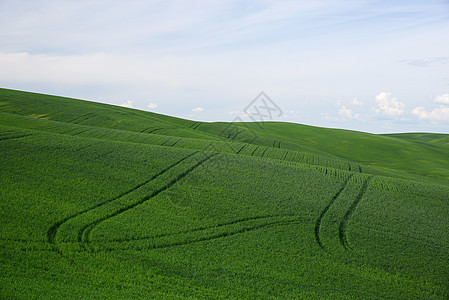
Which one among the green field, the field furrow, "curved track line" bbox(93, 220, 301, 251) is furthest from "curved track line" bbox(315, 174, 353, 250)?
"curved track line" bbox(93, 220, 301, 251)

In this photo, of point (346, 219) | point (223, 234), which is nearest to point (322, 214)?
point (346, 219)

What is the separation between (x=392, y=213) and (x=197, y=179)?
1208 centimetres

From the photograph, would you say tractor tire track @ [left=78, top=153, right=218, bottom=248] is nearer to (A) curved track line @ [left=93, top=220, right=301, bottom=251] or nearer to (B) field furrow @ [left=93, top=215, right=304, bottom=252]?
(B) field furrow @ [left=93, top=215, right=304, bottom=252]

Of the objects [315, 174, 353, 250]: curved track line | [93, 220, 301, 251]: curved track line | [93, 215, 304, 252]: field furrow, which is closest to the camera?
[93, 215, 304, 252]: field furrow

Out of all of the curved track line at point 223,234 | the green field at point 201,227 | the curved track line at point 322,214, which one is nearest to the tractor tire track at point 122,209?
the green field at point 201,227

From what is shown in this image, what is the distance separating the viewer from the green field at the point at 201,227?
12.8 metres

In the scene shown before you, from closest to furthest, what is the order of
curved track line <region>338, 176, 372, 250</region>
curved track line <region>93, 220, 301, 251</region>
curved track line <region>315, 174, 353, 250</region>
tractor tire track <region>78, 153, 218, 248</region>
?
tractor tire track <region>78, 153, 218, 248</region> → curved track line <region>93, 220, 301, 251</region> → curved track line <region>315, 174, 353, 250</region> → curved track line <region>338, 176, 372, 250</region>

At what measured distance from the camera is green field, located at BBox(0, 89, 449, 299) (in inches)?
504

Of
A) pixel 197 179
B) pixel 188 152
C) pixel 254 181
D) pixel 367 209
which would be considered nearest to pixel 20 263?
pixel 197 179

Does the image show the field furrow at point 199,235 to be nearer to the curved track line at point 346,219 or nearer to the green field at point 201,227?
the green field at point 201,227

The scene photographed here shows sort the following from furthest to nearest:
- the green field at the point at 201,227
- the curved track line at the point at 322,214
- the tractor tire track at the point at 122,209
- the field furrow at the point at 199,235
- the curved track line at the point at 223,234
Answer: the curved track line at the point at 322,214 → the curved track line at the point at 223,234 → the tractor tire track at the point at 122,209 → the field furrow at the point at 199,235 → the green field at the point at 201,227

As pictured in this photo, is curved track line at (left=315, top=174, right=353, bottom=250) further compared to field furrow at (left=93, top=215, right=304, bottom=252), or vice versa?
curved track line at (left=315, top=174, right=353, bottom=250)

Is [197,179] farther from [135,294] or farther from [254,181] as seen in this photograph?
[135,294]

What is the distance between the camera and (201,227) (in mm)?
16812
